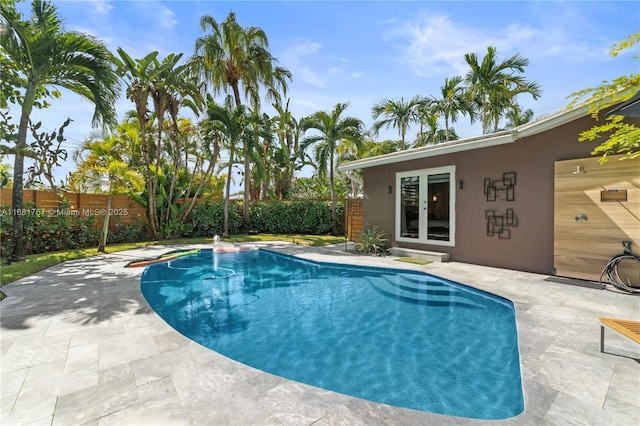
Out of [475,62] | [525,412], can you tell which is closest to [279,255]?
[525,412]

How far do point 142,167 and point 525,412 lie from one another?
15374 millimetres

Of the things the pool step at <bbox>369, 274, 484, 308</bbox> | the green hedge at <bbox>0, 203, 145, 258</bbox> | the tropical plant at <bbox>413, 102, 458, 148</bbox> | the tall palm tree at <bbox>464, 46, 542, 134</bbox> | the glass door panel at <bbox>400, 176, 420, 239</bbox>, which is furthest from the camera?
the tropical plant at <bbox>413, 102, 458, 148</bbox>

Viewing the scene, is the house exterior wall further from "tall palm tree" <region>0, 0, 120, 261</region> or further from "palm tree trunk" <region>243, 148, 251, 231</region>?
"tall palm tree" <region>0, 0, 120, 261</region>

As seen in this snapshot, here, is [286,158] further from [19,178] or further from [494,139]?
[494,139]

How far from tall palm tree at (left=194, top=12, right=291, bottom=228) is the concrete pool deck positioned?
1198 cm

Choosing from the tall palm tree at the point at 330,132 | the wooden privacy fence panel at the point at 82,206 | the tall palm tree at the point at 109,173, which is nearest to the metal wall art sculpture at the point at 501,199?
the tall palm tree at the point at 330,132

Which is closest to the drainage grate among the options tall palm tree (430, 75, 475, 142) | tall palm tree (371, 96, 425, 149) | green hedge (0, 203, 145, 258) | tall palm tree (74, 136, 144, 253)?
tall palm tree (430, 75, 475, 142)

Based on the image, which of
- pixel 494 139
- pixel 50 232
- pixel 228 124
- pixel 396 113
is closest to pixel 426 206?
pixel 494 139

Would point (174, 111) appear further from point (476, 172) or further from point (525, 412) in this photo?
point (525, 412)

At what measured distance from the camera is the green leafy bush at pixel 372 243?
11.0 m

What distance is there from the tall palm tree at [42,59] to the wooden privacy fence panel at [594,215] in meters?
13.6

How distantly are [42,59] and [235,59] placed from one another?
28.5 feet

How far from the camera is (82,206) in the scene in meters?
12.1

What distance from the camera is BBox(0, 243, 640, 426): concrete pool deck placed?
7.68ft
